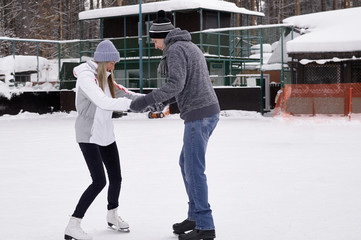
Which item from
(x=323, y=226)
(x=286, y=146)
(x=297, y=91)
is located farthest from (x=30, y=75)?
(x=323, y=226)

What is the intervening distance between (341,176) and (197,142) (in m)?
4.39

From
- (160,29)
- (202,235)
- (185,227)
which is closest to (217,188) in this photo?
(185,227)

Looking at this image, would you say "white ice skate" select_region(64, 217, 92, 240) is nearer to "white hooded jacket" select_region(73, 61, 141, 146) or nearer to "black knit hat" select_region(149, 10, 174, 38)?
"white hooded jacket" select_region(73, 61, 141, 146)

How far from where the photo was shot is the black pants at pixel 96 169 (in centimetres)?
488

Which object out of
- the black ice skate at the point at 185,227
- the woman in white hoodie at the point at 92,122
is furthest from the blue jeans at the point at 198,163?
the woman in white hoodie at the point at 92,122

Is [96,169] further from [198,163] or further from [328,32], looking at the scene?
[328,32]

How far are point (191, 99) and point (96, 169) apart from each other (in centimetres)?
104

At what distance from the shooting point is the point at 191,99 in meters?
4.61

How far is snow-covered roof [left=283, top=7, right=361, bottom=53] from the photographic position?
23.1m

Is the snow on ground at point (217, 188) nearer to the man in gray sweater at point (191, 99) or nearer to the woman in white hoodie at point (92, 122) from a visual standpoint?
the woman in white hoodie at point (92, 122)

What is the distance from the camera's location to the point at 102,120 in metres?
4.88

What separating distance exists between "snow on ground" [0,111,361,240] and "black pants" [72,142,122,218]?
36cm

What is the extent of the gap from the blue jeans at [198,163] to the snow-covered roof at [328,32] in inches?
772

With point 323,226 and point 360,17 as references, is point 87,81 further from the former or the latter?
point 360,17
